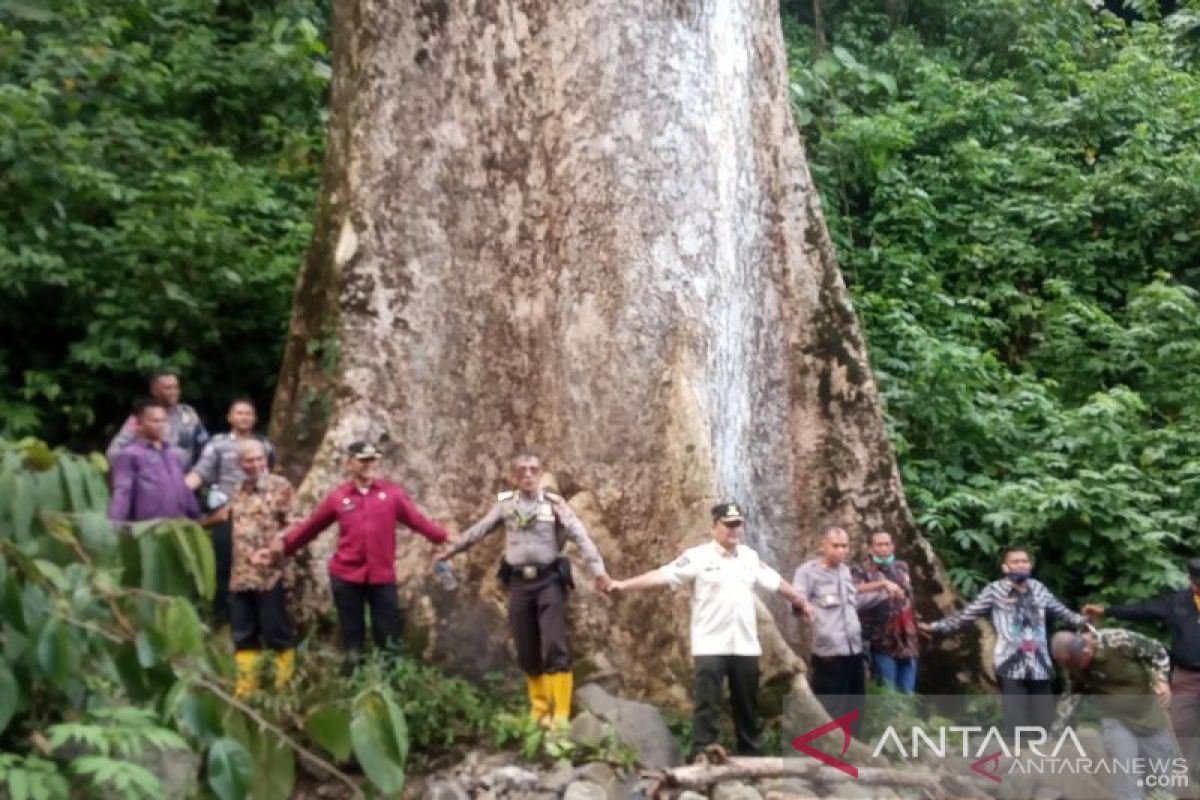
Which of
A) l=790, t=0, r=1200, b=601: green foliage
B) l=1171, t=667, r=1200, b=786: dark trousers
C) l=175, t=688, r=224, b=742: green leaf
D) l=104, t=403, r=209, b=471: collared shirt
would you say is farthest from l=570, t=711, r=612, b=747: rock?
l=175, t=688, r=224, b=742: green leaf

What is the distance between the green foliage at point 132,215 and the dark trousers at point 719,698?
4105 mm

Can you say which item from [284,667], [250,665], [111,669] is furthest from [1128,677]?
[111,669]

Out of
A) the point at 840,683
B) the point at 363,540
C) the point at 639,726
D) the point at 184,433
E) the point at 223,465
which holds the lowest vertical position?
the point at 639,726

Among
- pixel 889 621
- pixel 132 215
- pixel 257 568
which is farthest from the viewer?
pixel 132 215

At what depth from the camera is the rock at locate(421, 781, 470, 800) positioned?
845cm

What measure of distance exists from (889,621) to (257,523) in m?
A: 3.45

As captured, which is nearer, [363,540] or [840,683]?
[363,540]

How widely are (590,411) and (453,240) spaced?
1.31m

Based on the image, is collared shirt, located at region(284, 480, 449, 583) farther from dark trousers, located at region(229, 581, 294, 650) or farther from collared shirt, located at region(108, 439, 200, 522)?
collared shirt, located at region(108, 439, 200, 522)

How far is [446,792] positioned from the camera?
334 inches

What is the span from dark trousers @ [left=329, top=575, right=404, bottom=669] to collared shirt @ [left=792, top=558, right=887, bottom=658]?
213cm

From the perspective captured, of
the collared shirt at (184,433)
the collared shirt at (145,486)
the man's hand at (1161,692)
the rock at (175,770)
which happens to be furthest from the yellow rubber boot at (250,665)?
the man's hand at (1161,692)

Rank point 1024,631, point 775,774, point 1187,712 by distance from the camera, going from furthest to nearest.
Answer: point 1024,631
point 1187,712
point 775,774

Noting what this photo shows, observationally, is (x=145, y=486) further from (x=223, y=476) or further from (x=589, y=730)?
(x=589, y=730)
